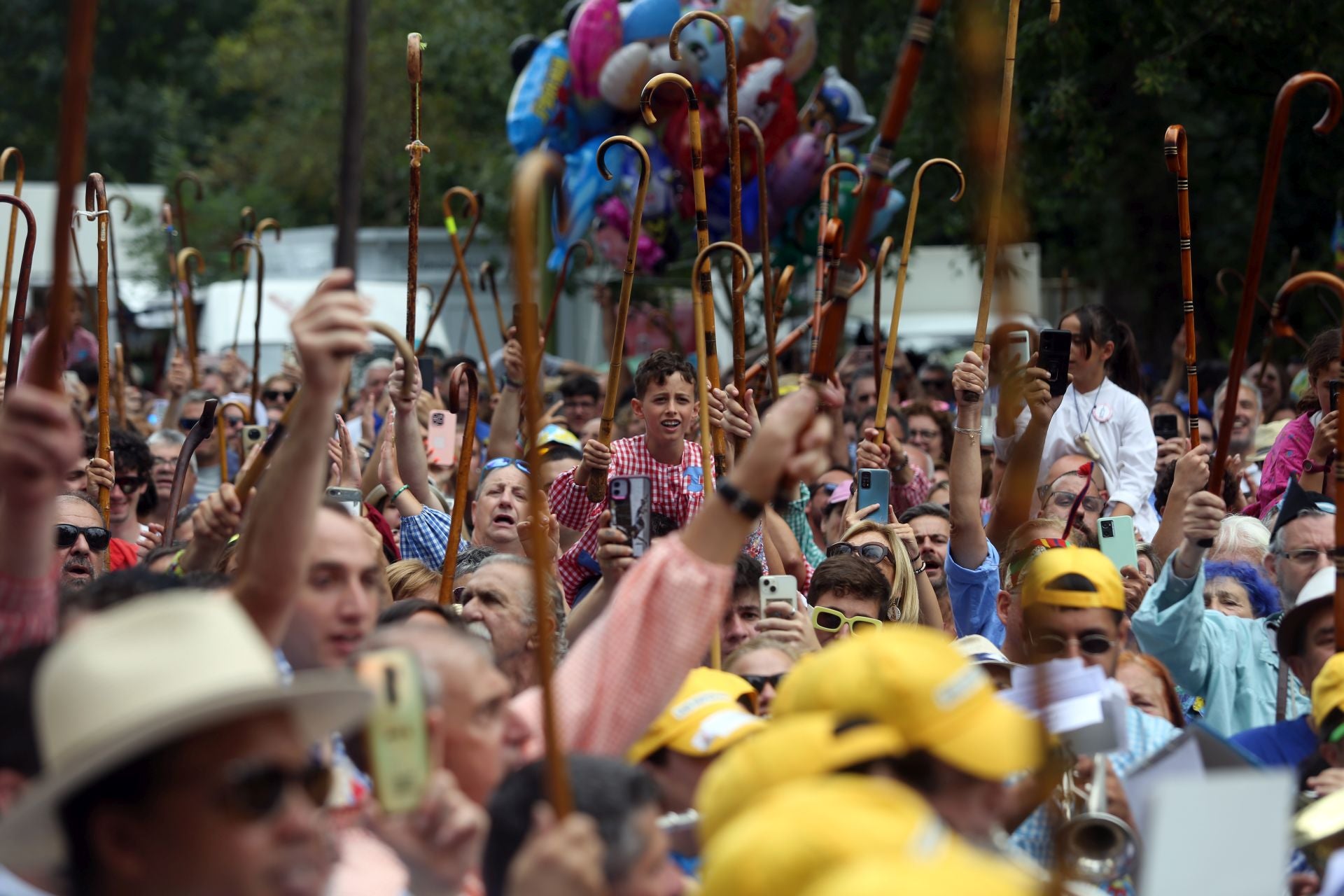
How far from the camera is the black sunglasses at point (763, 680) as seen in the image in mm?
4355

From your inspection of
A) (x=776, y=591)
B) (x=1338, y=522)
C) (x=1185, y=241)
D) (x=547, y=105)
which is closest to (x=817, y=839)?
(x=1338, y=522)

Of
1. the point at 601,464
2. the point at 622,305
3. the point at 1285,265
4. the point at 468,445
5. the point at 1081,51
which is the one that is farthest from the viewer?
the point at 1285,265

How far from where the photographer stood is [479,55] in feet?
73.4

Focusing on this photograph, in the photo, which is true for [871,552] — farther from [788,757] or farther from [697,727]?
[788,757]

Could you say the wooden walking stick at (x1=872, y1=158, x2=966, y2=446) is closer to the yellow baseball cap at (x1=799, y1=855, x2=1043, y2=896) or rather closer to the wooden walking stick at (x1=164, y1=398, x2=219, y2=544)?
the wooden walking stick at (x1=164, y1=398, x2=219, y2=544)

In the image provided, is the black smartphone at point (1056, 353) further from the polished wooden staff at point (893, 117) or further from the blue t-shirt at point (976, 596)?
the polished wooden staff at point (893, 117)

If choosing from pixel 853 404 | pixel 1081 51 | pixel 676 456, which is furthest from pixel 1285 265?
pixel 676 456

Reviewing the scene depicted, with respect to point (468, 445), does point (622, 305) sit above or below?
above

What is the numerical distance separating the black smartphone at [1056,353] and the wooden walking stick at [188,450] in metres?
2.62

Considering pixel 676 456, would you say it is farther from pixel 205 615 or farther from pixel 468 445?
pixel 205 615

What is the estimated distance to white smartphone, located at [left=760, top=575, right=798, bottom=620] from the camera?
4.88 metres

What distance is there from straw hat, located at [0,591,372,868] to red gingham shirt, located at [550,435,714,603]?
3.50 metres

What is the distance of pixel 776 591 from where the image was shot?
4898mm

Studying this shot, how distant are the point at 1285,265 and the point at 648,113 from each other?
10798 millimetres
